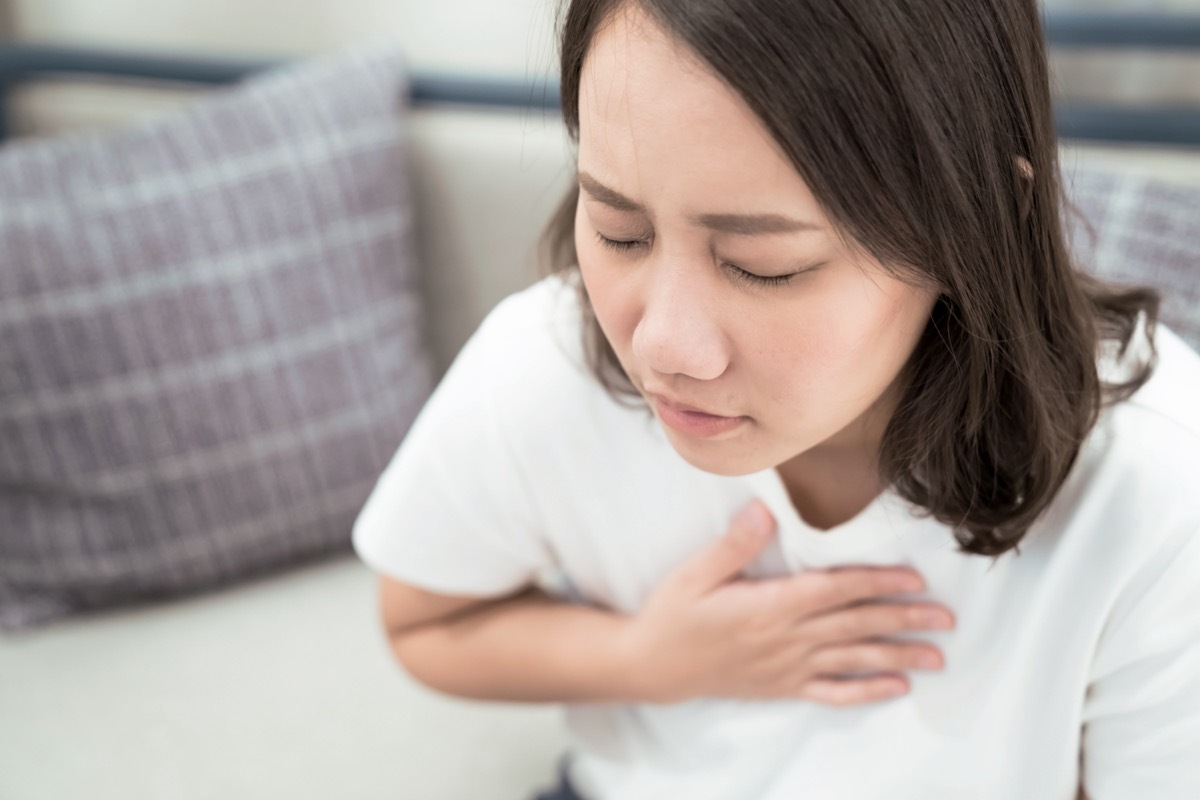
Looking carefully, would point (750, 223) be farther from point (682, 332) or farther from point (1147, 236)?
point (1147, 236)

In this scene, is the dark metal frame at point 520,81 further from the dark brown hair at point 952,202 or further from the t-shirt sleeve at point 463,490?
the dark brown hair at point 952,202

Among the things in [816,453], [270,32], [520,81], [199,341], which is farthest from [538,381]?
[270,32]

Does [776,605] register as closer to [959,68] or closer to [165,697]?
[959,68]

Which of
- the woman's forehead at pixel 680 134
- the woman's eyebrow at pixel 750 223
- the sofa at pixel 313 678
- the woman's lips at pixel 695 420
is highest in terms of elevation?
the woman's forehead at pixel 680 134

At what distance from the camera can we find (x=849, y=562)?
828 mm

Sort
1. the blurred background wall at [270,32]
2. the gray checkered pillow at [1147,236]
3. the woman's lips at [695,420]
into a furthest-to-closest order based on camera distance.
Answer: the blurred background wall at [270,32] → the gray checkered pillow at [1147,236] → the woman's lips at [695,420]

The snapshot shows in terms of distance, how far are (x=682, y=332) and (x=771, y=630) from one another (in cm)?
33

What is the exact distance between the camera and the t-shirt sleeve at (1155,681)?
0.73 meters

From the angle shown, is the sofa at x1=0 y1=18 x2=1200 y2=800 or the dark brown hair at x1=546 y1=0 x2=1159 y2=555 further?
the sofa at x1=0 y1=18 x2=1200 y2=800

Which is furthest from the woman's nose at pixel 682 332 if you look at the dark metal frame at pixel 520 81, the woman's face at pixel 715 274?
the dark metal frame at pixel 520 81

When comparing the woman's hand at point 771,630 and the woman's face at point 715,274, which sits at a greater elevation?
the woman's face at point 715,274

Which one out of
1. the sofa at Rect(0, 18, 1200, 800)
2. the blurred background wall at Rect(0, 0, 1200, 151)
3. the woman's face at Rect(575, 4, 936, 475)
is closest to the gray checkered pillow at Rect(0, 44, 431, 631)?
the sofa at Rect(0, 18, 1200, 800)

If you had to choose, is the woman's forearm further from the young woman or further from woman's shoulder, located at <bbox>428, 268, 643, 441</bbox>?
woman's shoulder, located at <bbox>428, 268, 643, 441</bbox>

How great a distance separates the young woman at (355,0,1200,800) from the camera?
0.56 m
